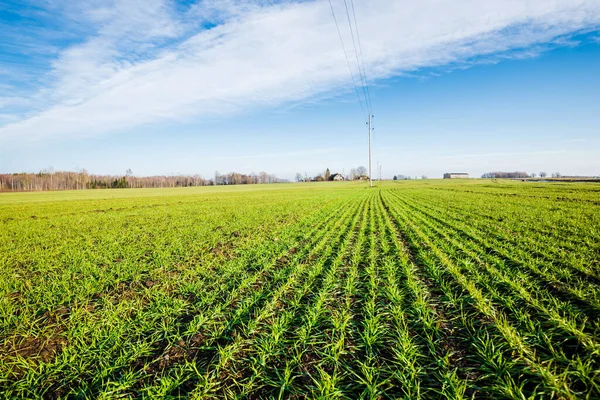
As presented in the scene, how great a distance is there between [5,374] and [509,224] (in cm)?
1935

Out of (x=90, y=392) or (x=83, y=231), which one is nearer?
(x=90, y=392)

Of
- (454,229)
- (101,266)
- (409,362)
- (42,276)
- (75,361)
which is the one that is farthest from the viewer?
(454,229)

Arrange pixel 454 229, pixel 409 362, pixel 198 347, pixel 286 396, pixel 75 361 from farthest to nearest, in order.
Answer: pixel 454 229 < pixel 198 347 < pixel 75 361 < pixel 409 362 < pixel 286 396

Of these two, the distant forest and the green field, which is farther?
the distant forest

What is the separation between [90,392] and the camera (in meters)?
3.57

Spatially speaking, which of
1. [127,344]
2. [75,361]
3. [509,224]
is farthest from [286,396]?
[509,224]

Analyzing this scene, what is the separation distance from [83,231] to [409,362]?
18922 millimetres

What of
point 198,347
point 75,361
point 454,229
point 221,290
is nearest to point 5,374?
point 75,361

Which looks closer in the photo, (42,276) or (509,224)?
(42,276)

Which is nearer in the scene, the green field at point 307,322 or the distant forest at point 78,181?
the green field at point 307,322

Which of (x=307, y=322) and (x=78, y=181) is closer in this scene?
(x=307, y=322)

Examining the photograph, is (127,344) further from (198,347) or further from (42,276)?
(42,276)

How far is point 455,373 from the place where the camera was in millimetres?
3625

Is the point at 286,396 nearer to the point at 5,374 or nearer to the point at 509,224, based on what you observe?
the point at 5,374
